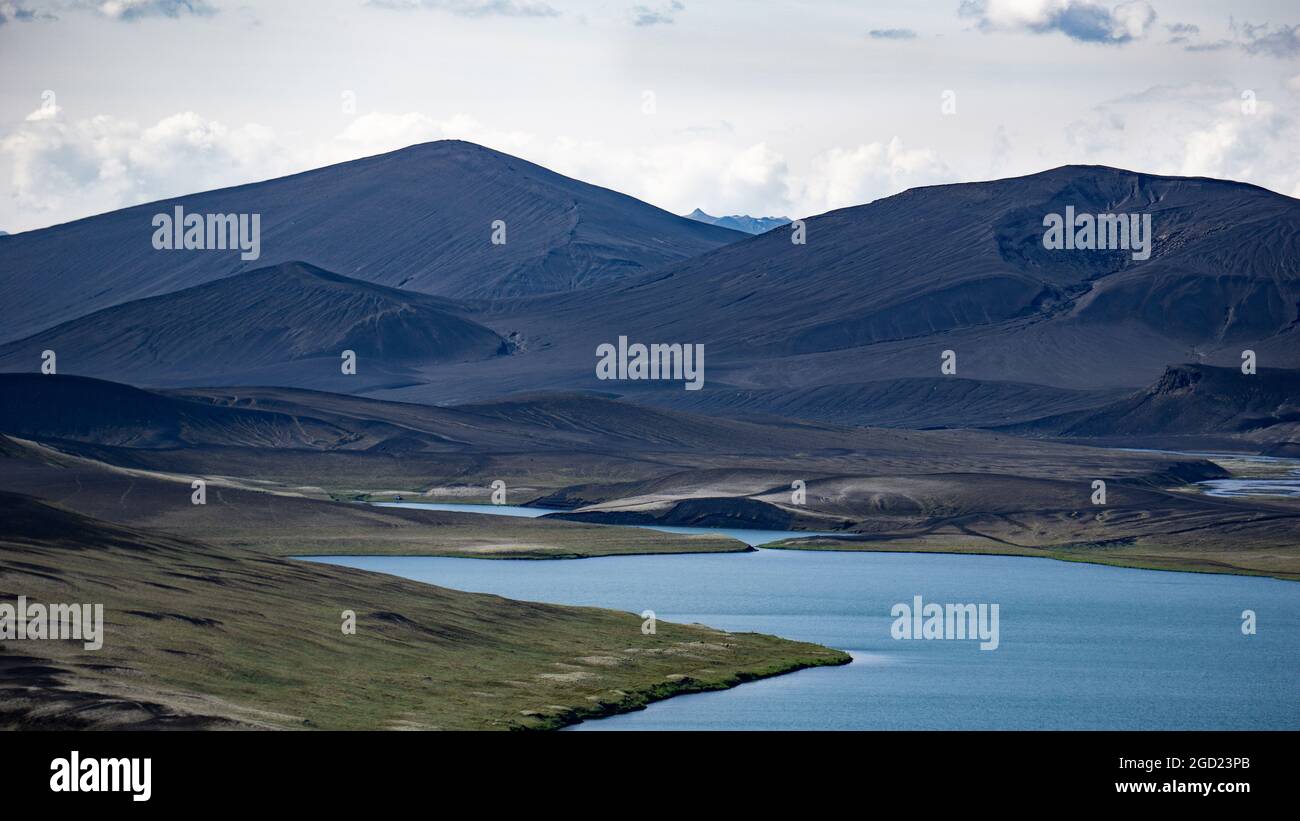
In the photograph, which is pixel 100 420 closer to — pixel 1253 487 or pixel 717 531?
pixel 717 531

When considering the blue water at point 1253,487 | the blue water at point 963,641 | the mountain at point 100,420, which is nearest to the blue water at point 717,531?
the blue water at point 963,641

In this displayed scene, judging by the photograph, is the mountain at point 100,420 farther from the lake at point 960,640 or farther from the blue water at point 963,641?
the blue water at point 963,641

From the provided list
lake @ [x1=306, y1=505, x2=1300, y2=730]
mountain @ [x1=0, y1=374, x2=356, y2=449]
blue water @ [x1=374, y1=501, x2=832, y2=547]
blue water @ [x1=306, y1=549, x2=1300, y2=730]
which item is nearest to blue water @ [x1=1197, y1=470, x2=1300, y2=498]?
blue water @ [x1=374, y1=501, x2=832, y2=547]

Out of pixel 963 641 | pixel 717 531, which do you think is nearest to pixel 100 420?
pixel 717 531

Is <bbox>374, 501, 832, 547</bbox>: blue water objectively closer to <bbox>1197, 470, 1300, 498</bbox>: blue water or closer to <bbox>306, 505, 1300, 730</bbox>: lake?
<bbox>306, 505, 1300, 730</bbox>: lake

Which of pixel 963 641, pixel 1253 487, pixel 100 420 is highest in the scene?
pixel 100 420
